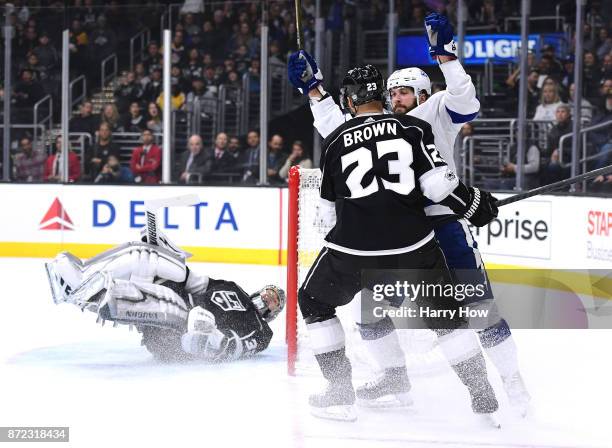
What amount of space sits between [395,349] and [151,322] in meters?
1.17

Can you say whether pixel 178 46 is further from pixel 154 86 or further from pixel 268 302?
pixel 268 302

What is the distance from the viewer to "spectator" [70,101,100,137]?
9.91m

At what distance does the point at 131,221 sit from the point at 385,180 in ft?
19.8

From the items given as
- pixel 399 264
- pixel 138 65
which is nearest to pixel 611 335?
pixel 399 264

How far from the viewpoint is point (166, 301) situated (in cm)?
460

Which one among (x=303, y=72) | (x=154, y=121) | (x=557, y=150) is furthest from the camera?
(x=154, y=121)

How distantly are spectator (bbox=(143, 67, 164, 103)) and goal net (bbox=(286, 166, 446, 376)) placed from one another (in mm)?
5569

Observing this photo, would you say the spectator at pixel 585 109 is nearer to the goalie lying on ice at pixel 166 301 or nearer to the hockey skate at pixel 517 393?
the goalie lying on ice at pixel 166 301

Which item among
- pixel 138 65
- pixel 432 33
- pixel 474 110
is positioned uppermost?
pixel 138 65

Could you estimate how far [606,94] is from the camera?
27.1ft

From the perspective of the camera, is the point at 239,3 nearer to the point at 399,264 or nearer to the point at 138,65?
the point at 138,65

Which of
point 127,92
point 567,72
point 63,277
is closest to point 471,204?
point 63,277

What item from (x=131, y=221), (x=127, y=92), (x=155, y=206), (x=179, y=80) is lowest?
(x=131, y=221)

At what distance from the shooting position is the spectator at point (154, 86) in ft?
33.3
